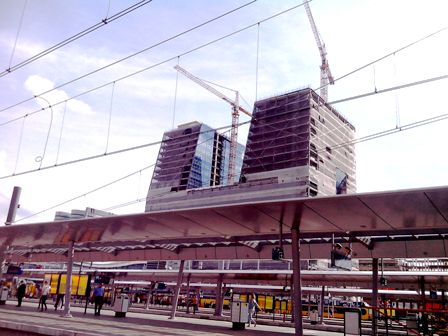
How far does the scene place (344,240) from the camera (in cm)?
1791

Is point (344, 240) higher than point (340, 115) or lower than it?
lower

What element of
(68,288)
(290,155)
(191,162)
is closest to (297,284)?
(68,288)

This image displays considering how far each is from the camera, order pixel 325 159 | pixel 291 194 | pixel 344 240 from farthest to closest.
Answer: pixel 325 159 < pixel 291 194 < pixel 344 240

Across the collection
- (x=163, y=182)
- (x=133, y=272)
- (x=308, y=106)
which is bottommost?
(x=133, y=272)

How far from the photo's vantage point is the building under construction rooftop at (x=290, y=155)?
142875 mm

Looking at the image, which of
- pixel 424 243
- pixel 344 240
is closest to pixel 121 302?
pixel 344 240

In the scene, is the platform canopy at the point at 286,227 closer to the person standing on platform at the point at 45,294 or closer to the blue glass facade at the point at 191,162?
Answer: the person standing on platform at the point at 45,294

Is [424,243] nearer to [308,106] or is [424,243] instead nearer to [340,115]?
[308,106]

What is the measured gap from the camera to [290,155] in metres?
149

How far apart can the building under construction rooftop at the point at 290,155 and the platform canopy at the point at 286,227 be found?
380 ft

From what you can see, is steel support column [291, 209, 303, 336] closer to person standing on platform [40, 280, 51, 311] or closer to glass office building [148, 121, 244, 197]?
person standing on platform [40, 280, 51, 311]

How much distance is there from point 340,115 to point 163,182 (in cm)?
8196

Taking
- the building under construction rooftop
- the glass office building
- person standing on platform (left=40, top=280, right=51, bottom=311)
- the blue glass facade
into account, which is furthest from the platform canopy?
the glass office building

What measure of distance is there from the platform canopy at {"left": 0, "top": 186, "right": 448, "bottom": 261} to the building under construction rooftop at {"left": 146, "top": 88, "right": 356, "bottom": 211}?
11584 centimetres
